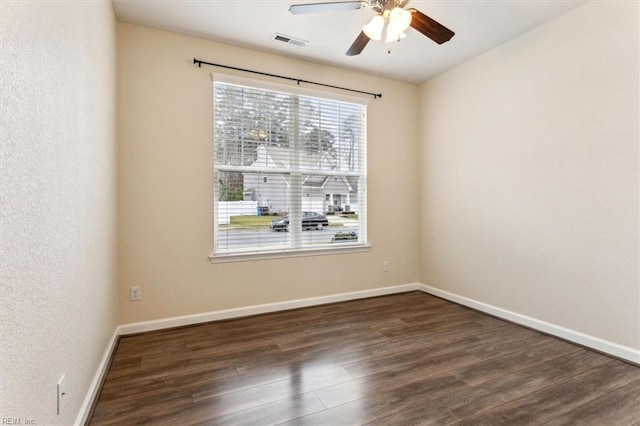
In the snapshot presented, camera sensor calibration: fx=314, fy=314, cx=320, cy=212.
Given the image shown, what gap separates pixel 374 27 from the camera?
214cm

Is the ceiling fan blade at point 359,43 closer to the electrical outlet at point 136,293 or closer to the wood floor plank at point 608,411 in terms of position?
the wood floor plank at point 608,411

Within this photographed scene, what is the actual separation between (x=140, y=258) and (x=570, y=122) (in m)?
3.95

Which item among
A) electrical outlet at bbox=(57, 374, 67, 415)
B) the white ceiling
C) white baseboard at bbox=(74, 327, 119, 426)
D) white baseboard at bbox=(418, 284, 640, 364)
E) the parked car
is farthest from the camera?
the parked car

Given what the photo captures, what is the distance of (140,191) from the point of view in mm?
2875

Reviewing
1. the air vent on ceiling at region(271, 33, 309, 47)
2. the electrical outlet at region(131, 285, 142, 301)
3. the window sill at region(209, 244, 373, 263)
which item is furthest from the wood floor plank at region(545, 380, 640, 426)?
the air vent on ceiling at region(271, 33, 309, 47)

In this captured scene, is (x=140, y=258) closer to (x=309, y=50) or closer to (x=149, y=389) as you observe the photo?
(x=149, y=389)

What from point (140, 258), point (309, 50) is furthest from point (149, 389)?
point (309, 50)

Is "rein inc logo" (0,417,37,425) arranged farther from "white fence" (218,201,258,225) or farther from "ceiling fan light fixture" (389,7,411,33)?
"ceiling fan light fixture" (389,7,411,33)

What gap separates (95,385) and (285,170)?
2404 millimetres

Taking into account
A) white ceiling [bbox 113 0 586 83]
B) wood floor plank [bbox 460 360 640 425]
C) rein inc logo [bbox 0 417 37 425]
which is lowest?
wood floor plank [bbox 460 360 640 425]

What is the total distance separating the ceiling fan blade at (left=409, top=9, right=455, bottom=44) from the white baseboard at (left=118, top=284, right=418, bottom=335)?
109 inches

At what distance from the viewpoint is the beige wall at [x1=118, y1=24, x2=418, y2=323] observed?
284 cm

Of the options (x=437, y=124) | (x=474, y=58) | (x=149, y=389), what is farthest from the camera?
(x=437, y=124)

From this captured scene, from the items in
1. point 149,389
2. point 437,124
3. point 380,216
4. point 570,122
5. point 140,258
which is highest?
point 437,124
